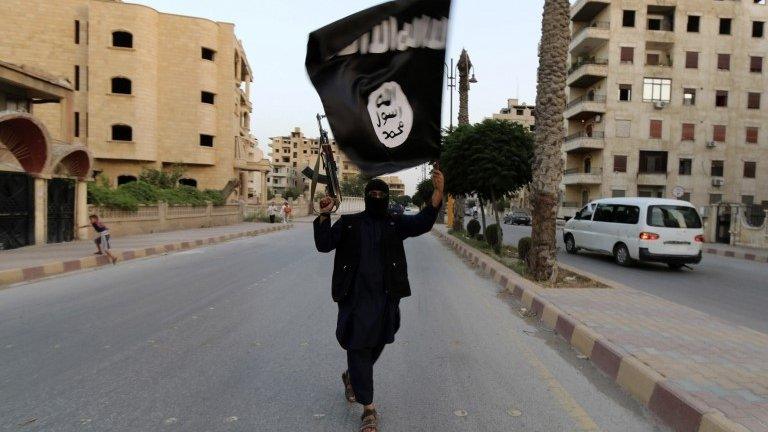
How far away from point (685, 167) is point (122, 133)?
46.3 metres

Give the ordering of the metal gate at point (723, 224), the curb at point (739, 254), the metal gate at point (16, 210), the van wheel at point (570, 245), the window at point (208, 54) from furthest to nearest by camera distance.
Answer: the window at point (208, 54), the metal gate at point (723, 224), the curb at point (739, 254), the van wheel at point (570, 245), the metal gate at point (16, 210)

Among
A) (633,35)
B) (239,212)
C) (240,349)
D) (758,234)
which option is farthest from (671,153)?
(240,349)

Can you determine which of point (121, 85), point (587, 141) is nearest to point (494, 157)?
point (587, 141)

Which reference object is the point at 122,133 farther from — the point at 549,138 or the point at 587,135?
the point at 587,135

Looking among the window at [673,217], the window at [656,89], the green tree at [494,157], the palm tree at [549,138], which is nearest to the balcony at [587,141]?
the window at [656,89]

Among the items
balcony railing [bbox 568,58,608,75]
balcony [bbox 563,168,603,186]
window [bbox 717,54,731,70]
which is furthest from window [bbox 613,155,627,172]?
window [bbox 717,54,731,70]

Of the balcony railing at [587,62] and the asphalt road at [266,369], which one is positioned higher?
the balcony railing at [587,62]

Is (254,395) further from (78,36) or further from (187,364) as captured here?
(78,36)

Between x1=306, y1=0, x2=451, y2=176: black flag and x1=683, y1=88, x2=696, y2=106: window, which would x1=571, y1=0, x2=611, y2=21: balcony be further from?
x1=306, y1=0, x2=451, y2=176: black flag

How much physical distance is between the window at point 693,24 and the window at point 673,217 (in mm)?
39995

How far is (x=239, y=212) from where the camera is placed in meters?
36.1

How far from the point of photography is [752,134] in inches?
1751

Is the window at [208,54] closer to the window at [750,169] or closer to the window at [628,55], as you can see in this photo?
the window at [628,55]

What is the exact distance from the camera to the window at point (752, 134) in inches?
1748
